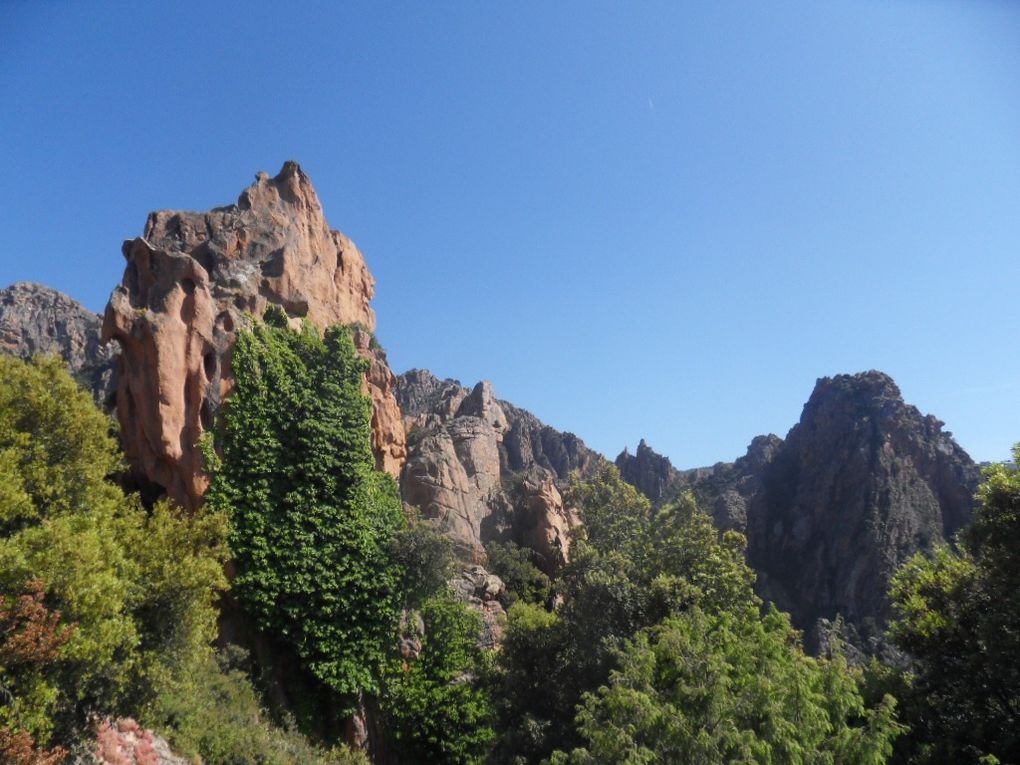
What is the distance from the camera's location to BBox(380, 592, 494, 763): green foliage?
21.7m

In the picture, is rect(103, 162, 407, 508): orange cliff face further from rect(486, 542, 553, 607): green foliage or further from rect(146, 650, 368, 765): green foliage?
rect(486, 542, 553, 607): green foliage

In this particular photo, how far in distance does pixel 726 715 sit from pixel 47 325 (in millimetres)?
121479

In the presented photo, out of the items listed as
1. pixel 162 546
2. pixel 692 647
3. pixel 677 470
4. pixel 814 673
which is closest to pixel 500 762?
pixel 692 647

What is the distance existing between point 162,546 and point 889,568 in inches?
2945

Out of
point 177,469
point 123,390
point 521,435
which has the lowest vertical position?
point 177,469

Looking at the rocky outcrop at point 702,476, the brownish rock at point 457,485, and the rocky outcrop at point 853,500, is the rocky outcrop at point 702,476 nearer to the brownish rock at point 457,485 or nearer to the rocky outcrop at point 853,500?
the rocky outcrop at point 853,500

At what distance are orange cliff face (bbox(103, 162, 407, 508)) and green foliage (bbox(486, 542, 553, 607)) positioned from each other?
9497 millimetres

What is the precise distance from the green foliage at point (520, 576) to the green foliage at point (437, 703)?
11.7m

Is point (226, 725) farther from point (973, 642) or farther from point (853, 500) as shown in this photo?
point (853, 500)

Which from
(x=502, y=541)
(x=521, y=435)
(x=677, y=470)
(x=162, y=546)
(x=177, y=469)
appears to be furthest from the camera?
(x=677, y=470)

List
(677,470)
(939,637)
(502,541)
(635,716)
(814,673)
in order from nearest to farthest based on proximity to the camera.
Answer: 1. (635,716)
2. (814,673)
3. (939,637)
4. (502,541)
5. (677,470)

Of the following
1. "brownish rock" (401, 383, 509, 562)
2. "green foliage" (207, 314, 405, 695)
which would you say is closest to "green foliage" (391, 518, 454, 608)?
"green foliage" (207, 314, 405, 695)

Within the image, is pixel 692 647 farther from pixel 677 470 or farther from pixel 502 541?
pixel 677 470

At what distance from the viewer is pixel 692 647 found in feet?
45.9
